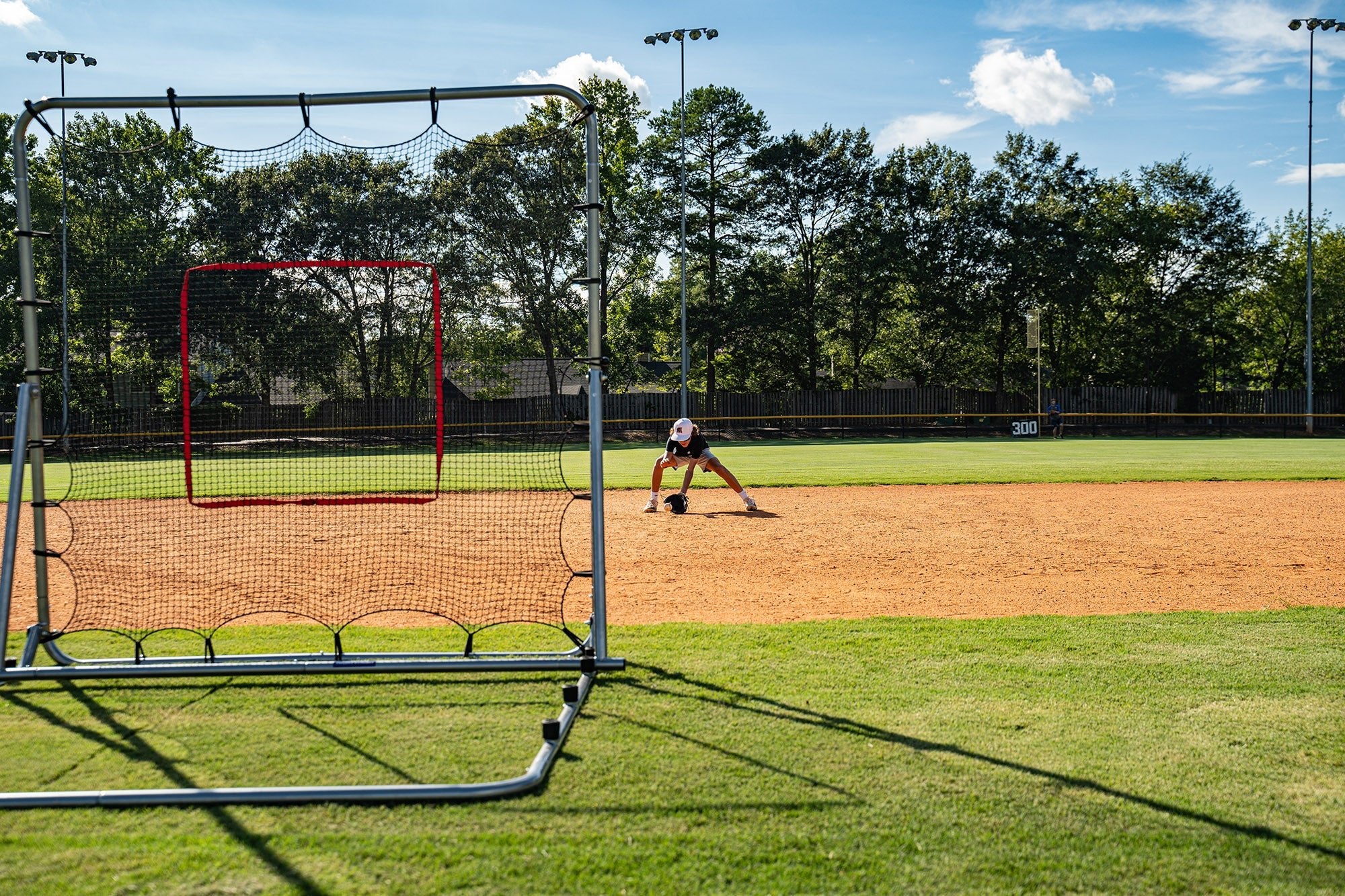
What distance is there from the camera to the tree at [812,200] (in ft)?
156

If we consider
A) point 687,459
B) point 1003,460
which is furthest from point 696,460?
point 1003,460

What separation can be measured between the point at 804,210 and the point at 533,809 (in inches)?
→ 1860

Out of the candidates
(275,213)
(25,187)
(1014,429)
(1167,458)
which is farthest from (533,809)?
(1014,429)

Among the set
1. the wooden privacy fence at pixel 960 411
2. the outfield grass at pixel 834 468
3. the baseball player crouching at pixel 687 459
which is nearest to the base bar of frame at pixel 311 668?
the outfield grass at pixel 834 468

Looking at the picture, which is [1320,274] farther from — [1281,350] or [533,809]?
[533,809]

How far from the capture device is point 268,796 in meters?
3.94

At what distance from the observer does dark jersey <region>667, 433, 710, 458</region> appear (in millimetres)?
14250

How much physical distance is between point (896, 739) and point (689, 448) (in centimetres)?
984

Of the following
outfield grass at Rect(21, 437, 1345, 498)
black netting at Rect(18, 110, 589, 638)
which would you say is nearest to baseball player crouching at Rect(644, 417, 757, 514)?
outfield grass at Rect(21, 437, 1345, 498)

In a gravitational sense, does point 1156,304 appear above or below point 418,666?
above

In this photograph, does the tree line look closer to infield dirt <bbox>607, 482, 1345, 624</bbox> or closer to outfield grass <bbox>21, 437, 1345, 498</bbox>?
outfield grass <bbox>21, 437, 1345, 498</bbox>

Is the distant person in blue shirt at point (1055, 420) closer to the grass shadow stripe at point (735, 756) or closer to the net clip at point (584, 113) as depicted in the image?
the net clip at point (584, 113)

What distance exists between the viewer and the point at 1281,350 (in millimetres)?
54062

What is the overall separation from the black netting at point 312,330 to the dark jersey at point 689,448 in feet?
11.4
